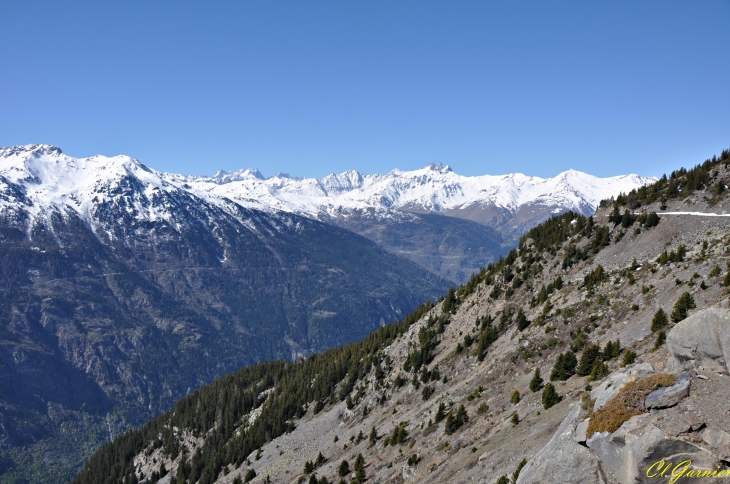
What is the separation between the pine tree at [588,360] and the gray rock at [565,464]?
631 inches

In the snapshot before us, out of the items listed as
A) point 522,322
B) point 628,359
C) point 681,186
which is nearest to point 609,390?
point 628,359

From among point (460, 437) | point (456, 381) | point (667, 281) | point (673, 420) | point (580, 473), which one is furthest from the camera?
point (456, 381)

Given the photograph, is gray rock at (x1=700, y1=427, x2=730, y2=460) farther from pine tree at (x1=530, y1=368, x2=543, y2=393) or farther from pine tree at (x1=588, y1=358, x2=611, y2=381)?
pine tree at (x1=530, y1=368, x2=543, y2=393)

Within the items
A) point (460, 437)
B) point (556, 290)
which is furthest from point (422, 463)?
point (556, 290)

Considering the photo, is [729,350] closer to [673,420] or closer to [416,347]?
[673,420]

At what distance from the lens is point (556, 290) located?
7456cm

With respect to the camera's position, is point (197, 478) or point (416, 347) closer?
point (416, 347)

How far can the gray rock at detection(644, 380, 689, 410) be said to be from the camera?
25266 mm

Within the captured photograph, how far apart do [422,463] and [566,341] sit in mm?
22292

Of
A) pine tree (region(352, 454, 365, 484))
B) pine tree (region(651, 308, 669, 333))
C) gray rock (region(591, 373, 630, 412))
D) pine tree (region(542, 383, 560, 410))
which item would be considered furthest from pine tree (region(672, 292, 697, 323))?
pine tree (region(352, 454, 365, 484))

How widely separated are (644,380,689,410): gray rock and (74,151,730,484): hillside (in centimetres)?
8

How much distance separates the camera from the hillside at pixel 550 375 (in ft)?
86.2

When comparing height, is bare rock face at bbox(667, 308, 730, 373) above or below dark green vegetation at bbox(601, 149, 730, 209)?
below

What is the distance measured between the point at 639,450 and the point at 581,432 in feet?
13.4
